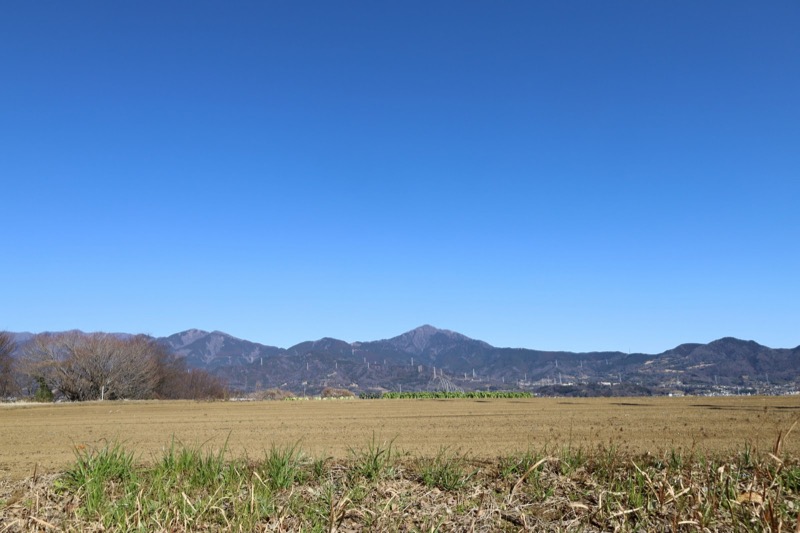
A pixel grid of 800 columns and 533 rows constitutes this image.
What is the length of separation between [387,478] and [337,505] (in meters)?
1.20

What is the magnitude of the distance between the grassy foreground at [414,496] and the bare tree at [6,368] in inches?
3271

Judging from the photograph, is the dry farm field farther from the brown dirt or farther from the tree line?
the tree line

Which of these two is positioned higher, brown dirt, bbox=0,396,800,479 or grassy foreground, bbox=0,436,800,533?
grassy foreground, bbox=0,436,800,533

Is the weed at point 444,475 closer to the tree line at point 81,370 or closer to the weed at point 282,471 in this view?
the weed at point 282,471

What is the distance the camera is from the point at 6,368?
80.8 metres

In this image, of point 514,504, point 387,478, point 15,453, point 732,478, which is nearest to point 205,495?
point 387,478

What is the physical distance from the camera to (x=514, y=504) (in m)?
6.96

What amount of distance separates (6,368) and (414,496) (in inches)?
3505

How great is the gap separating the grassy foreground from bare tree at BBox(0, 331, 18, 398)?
83.1m

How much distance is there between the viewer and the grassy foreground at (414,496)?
21.3ft

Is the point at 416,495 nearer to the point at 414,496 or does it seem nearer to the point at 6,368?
the point at 414,496

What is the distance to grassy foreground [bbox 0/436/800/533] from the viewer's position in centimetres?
650

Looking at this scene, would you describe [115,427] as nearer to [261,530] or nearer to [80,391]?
[261,530]

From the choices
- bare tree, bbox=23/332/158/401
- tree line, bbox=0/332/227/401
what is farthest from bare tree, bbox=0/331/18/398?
bare tree, bbox=23/332/158/401
